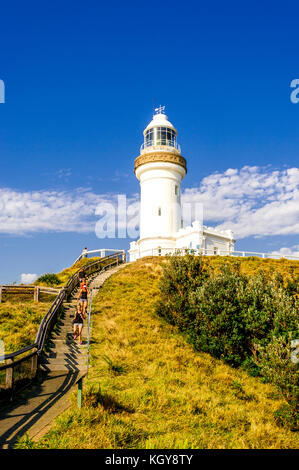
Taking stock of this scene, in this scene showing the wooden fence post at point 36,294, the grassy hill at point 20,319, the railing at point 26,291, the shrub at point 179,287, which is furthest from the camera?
the wooden fence post at point 36,294

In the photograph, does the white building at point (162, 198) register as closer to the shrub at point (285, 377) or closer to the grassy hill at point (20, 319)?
the grassy hill at point (20, 319)

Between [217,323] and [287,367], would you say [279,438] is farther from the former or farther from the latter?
[217,323]

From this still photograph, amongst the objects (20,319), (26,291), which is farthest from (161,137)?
(20,319)

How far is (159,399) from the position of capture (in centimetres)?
938

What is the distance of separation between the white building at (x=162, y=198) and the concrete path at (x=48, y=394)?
2264cm

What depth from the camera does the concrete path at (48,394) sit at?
6.69m

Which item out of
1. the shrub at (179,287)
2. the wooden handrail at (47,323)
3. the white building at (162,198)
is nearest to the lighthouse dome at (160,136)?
the white building at (162,198)

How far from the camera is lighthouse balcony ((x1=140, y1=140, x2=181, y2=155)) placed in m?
38.2

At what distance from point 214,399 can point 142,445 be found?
13.4 feet

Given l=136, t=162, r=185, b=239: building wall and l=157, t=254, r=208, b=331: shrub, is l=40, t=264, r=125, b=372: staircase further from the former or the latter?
l=136, t=162, r=185, b=239: building wall

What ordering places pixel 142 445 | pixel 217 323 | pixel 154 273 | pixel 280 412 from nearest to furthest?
pixel 142 445
pixel 280 412
pixel 217 323
pixel 154 273

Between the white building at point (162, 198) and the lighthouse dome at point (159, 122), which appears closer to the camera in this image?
the white building at point (162, 198)

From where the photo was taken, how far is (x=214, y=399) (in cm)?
1030
